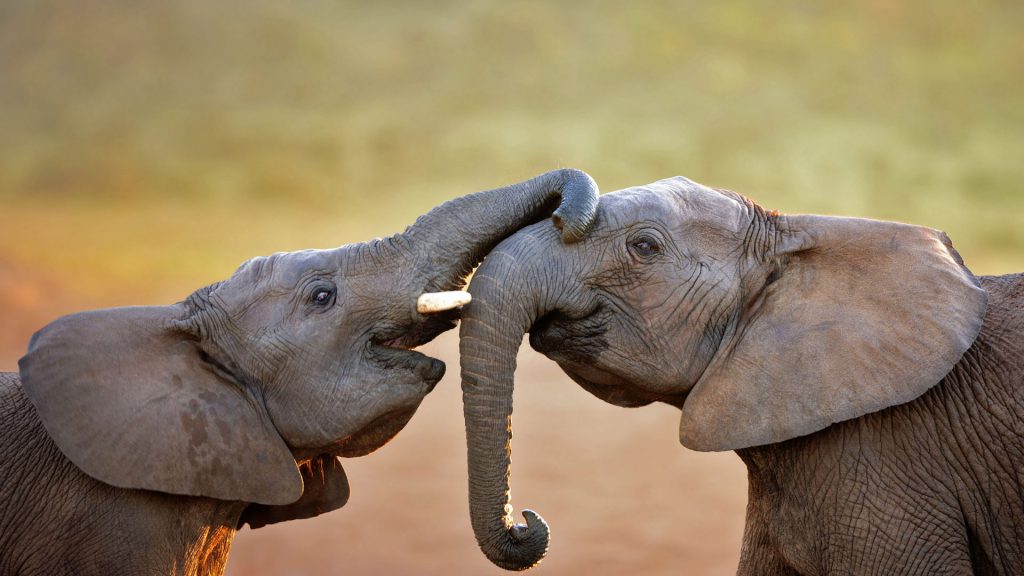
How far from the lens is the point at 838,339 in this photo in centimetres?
511

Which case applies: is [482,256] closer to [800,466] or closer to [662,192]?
[662,192]

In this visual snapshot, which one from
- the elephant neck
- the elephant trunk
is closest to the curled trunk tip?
the elephant trunk

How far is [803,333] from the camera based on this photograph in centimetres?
515

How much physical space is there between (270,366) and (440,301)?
0.92m

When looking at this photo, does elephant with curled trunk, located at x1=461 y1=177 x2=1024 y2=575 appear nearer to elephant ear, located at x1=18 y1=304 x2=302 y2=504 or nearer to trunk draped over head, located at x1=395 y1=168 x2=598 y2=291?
trunk draped over head, located at x1=395 y1=168 x2=598 y2=291

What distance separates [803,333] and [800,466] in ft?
1.99

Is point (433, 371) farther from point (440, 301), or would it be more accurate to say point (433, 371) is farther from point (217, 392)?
point (217, 392)

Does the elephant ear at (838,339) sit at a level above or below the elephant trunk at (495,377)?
above

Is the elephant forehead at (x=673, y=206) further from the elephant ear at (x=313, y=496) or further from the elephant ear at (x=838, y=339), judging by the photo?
the elephant ear at (x=313, y=496)

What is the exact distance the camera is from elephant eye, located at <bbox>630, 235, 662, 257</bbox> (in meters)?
5.20

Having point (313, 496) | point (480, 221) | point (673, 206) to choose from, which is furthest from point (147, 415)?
point (673, 206)

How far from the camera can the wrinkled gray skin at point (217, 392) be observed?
5.23 meters

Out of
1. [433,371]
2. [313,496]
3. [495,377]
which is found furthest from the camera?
[313,496]

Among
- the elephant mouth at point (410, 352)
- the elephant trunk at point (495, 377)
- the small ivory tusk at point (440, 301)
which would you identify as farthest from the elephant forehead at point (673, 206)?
the elephant mouth at point (410, 352)
